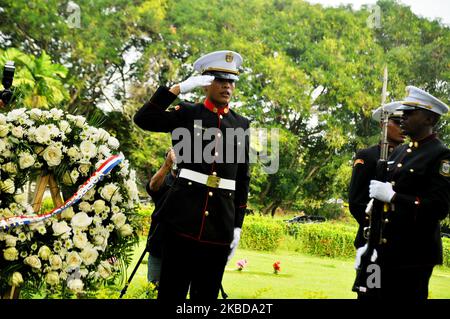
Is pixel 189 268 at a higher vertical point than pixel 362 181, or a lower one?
lower

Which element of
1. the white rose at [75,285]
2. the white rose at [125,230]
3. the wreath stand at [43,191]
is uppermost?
the wreath stand at [43,191]

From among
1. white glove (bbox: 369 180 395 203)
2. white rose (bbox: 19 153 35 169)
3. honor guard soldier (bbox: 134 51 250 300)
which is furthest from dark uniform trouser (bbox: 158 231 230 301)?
white glove (bbox: 369 180 395 203)

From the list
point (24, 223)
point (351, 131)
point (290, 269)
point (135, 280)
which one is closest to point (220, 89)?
point (24, 223)

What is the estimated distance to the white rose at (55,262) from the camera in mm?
4020

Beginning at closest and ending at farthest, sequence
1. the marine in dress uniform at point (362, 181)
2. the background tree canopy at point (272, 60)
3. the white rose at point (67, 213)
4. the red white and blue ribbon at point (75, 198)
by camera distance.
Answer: the red white and blue ribbon at point (75, 198)
the white rose at point (67, 213)
the marine in dress uniform at point (362, 181)
the background tree canopy at point (272, 60)

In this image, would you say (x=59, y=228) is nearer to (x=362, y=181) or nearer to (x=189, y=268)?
(x=189, y=268)

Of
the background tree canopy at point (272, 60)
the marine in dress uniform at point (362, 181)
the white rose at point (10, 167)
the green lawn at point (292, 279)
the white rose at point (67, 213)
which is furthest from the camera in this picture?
the background tree canopy at point (272, 60)

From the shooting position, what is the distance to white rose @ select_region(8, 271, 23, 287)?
155 inches

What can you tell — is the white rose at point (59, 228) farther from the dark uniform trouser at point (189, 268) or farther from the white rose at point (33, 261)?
the dark uniform trouser at point (189, 268)

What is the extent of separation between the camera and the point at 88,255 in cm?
412

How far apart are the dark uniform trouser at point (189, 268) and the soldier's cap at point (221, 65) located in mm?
1098

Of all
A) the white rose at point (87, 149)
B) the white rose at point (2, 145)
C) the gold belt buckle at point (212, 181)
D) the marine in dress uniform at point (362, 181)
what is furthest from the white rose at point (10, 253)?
the marine in dress uniform at point (362, 181)

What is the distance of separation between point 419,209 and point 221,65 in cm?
162

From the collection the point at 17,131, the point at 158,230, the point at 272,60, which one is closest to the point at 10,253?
the point at 17,131
